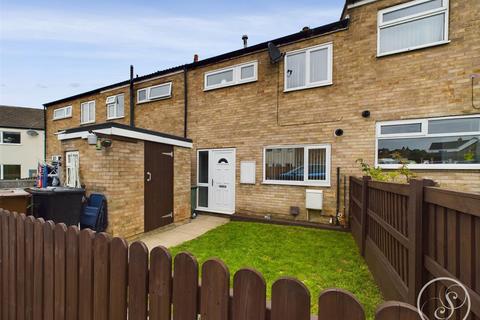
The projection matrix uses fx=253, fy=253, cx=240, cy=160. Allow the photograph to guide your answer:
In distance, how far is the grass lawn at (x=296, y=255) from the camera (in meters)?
3.48

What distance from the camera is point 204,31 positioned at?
9.23 meters

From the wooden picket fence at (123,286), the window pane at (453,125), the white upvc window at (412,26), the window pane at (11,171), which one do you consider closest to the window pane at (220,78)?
the white upvc window at (412,26)

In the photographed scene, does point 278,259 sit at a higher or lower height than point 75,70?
lower

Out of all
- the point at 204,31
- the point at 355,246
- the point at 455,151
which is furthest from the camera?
the point at 204,31

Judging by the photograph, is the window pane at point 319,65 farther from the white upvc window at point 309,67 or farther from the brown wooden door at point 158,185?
the brown wooden door at point 158,185

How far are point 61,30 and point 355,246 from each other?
9761mm

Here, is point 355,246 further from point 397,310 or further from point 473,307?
point 397,310

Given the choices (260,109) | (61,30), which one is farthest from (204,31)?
(61,30)

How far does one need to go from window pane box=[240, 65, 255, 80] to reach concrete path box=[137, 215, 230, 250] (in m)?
4.91

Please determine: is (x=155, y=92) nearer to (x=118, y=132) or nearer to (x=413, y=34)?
(x=118, y=132)

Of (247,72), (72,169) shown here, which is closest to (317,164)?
(247,72)

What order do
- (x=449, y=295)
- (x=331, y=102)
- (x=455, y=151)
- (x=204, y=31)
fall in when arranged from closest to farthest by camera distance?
(x=449, y=295) < (x=455, y=151) < (x=331, y=102) < (x=204, y=31)

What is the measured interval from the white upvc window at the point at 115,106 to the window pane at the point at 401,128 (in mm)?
11324

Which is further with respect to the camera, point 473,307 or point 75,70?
point 75,70
